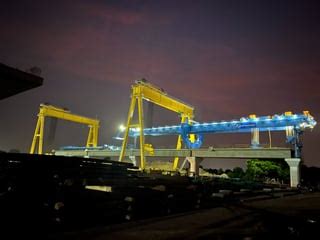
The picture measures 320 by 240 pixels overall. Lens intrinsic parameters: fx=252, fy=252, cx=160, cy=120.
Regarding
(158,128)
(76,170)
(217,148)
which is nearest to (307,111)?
(217,148)

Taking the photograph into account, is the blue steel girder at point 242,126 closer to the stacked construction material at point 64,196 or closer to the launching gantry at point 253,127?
the launching gantry at point 253,127

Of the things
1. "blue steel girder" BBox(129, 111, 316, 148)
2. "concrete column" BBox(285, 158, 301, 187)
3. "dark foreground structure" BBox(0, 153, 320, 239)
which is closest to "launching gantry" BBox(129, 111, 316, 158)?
"blue steel girder" BBox(129, 111, 316, 148)

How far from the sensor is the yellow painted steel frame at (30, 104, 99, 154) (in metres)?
44.3

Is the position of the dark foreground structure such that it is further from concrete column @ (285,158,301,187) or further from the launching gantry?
the launching gantry

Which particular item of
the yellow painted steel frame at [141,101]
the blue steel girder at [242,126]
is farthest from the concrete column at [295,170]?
the yellow painted steel frame at [141,101]

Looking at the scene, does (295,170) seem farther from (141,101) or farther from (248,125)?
(141,101)

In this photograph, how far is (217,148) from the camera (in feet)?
108

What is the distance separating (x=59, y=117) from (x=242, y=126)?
3235 centimetres

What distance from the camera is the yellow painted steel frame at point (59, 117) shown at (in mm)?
44331

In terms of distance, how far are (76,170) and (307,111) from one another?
103 ft

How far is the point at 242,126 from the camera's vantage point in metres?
35.6

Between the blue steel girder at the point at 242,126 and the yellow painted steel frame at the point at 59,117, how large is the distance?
15.3 meters

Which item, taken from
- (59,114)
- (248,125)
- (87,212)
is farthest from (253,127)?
(59,114)

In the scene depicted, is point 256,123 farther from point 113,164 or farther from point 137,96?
point 113,164
